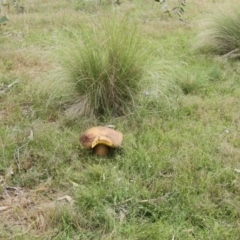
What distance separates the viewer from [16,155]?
8.09ft

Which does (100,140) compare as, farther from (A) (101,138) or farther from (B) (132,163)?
(B) (132,163)

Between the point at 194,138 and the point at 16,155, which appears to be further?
the point at 194,138

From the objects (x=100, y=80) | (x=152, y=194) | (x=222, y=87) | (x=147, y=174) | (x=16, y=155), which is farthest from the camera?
(x=222, y=87)

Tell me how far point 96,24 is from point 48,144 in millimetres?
A: 1091

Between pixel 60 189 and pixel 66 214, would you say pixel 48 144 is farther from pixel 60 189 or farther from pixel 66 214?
pixel 66 214

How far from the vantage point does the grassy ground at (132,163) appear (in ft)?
6.41

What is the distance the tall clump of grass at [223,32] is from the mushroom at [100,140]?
2363 millimetres

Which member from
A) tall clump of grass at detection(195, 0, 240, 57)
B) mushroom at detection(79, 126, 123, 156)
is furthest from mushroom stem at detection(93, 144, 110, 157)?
tall clump of grass at detection(195, 0, 240, 57)

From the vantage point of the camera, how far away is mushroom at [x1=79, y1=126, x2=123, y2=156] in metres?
2.40

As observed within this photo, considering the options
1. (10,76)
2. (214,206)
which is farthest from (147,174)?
(10,76)

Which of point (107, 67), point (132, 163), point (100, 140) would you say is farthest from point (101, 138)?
point (107, 67)

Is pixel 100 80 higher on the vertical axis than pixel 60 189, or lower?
higher

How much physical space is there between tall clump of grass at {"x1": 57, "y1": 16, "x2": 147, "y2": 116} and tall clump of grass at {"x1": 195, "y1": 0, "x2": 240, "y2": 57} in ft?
5.61

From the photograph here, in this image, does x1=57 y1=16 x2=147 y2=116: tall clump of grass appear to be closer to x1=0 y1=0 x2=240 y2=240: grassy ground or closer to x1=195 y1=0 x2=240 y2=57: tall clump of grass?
x1=0 y1=0 x2=240 y2=240: grassy ground
